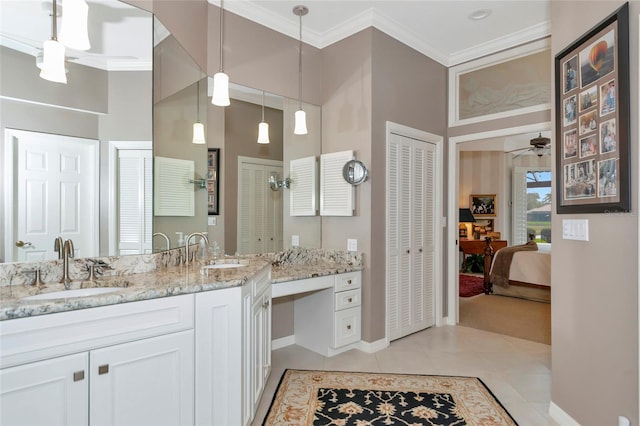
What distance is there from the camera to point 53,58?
1.68 m

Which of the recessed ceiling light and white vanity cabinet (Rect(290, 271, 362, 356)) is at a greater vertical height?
the recessed ceiling light

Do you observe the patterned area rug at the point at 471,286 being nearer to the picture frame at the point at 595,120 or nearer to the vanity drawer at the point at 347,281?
the vanity drawer at the point at 347,281

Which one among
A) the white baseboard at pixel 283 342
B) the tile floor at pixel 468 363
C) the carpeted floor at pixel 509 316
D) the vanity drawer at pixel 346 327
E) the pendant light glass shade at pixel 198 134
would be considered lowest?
the carpeted floor at pixel 509 316

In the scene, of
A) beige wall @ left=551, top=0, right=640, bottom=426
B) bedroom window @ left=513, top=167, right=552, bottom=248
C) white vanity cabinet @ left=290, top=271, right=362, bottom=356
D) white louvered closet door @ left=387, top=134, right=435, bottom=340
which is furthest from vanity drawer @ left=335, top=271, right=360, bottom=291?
bedroom window @ left=513, top=167, right=552, bottom=248

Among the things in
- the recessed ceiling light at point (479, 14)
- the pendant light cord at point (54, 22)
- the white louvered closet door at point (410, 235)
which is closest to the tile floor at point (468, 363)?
the white louvered closet door at point (410, 235)

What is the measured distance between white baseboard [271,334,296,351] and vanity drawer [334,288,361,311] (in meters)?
0.67

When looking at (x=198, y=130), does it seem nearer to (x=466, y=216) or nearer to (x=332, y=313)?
(x=332, y=313)

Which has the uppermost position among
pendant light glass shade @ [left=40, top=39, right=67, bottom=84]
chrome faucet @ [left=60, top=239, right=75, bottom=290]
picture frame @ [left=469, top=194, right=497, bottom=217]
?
pendant light glass shade @ [left=40, top=39, right=67, bottom=84]

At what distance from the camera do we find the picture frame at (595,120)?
1.69m

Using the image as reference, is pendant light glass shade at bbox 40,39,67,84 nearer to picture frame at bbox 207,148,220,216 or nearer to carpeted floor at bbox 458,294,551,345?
picture frame at bbox 207,148,220,216

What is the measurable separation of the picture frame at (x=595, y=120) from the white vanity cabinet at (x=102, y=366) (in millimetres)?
2110

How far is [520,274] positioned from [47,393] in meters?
5.70

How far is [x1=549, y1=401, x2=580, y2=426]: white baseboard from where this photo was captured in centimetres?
204

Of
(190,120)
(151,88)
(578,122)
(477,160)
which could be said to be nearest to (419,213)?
(578,122)
